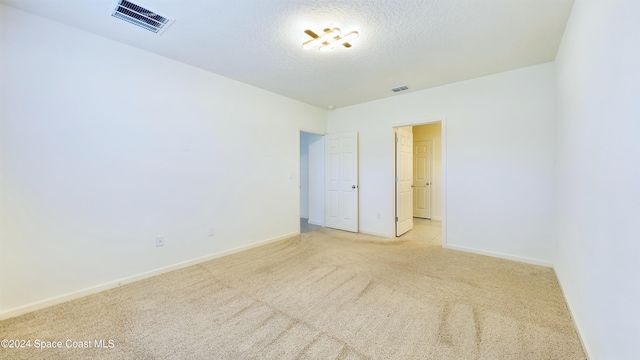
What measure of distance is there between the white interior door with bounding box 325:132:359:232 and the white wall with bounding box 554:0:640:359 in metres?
3.10

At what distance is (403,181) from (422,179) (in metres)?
1.97

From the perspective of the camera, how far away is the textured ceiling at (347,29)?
2.02 meters

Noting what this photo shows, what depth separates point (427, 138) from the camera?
246 inches

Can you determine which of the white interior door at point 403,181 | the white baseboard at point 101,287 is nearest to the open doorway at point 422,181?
the white interior door at point 403,181

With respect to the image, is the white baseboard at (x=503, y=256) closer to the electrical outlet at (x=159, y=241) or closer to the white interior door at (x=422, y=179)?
the white interior door at (x=422, y=179)

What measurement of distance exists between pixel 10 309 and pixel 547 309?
4632 mm

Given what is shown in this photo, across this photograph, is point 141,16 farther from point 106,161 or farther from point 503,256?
point 503,256

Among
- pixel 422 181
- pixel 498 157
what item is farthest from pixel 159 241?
pixel 422 181

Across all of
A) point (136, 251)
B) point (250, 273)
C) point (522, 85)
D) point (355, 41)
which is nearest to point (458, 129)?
point (522, 85)

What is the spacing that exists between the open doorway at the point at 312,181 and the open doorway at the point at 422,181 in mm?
1774

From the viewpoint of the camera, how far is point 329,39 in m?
2.36

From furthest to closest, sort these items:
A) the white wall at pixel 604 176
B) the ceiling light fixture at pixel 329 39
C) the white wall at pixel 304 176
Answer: the white wall at pixel 304 176, the ceiling light fixture at pixel 329 39, the white wall at pixel 604 176

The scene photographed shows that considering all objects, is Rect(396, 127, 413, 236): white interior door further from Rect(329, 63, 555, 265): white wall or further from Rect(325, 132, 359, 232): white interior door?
Rect(325, 132, 359, 232): white interior door

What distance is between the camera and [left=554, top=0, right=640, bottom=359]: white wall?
1.00 metres
